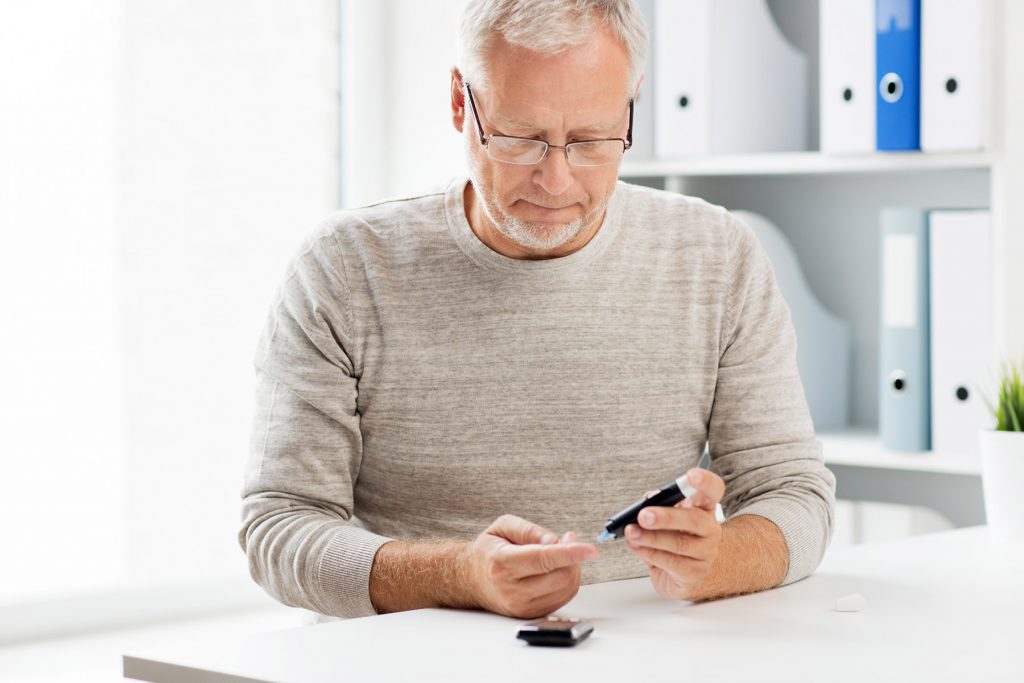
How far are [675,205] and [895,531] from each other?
85 centimetres

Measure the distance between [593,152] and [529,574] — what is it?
512mm

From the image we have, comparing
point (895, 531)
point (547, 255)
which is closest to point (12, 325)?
point (547, 255)

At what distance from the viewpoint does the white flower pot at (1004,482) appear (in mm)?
1708

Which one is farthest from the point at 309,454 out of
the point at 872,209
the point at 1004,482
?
the point at 872,209

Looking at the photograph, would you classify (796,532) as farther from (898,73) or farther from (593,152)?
(898,73)

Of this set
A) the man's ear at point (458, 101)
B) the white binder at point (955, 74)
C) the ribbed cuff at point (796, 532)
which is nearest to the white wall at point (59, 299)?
the man's ear at point (458, 101)

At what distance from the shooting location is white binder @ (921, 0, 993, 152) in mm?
1917

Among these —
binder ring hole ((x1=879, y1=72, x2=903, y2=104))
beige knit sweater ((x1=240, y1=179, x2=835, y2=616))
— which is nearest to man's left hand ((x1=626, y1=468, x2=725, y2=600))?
beige knit sweater ((x1=240, y1=179, x2=835, y2=616))

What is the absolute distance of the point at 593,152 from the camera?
4.88 ft

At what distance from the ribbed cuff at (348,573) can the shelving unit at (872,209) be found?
1.01 metres

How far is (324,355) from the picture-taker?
1595 mm

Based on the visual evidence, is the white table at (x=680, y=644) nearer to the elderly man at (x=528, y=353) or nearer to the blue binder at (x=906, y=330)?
the elderly man at (x=528, y=353)

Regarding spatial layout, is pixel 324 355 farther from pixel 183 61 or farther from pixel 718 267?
pixel 183 61

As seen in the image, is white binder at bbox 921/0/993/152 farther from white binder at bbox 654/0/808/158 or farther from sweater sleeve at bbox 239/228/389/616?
sweater sleeve at bbox 239/228/389/616
